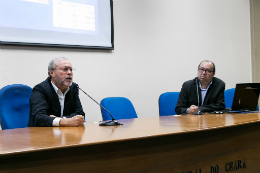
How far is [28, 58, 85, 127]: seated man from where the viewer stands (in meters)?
1.83

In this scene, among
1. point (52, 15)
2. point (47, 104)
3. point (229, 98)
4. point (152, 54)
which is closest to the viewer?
point (47, 104)

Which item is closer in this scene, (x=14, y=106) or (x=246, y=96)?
(x=14, y=106)

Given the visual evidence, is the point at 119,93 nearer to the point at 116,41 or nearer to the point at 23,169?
the point at 116,41

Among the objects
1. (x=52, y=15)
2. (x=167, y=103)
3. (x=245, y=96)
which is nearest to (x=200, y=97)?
(x=167, y=103)

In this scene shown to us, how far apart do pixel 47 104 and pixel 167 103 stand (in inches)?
56.9

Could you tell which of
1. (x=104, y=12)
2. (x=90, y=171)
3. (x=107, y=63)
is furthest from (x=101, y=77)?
(x=90, y=171)

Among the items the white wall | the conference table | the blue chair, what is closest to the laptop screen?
the conference table

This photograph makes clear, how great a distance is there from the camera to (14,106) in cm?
216

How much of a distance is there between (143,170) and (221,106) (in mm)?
1872

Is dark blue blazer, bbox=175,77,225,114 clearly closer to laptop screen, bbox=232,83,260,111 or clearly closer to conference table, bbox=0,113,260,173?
laptop screen, bbox=232,83,260,111

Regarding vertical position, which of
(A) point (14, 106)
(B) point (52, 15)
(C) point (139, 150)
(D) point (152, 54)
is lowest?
(C) point (139, 150)

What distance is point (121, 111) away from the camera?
8.65ft

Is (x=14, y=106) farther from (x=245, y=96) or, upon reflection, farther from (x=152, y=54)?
(x=245, y=96)

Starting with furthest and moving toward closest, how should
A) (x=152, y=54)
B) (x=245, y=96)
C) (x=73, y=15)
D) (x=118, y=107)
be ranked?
(x=152, y=54) < (x=73, y=15) < (x=118, y=107) < (x=245, y=96)
